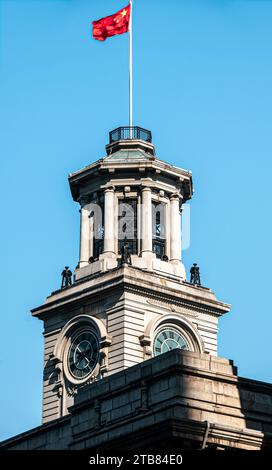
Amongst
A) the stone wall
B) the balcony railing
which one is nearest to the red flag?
the balcony railing

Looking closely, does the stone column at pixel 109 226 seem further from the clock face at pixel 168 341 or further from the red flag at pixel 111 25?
the red flag at pixel 111 25

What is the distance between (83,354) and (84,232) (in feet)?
29.5

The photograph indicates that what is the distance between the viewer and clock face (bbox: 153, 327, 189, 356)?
86562 millimetres

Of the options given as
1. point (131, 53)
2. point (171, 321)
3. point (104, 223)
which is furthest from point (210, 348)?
point (131, 53)

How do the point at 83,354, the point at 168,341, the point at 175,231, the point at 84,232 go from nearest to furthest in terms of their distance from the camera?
the point at 83,354, the point at 168,341, the point at 175,231, the point at 84,232

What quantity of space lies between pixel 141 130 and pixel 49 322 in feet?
48.9

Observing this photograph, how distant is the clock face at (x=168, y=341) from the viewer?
284 ft

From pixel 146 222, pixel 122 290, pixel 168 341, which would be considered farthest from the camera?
pixel 146 222

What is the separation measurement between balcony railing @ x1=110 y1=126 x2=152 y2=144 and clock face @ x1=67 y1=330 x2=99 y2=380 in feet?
49.0

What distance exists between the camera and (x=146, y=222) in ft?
296

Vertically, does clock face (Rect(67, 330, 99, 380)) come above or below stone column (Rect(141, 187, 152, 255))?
below

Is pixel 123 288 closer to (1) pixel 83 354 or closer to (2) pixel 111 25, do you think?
(1) pixel 83 354

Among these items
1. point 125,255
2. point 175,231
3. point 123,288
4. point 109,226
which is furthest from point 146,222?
point 123,288

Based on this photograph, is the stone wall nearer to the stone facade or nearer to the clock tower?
the stone facade
